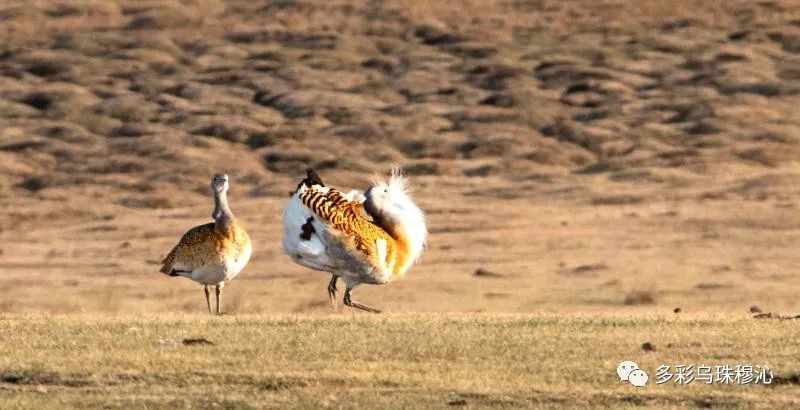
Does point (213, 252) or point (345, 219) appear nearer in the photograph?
point (345, 219)

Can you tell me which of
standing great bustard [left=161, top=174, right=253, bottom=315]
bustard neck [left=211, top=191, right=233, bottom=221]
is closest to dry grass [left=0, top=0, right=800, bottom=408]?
standing great bustard [left=161, top=174, right=253, bottom=315]

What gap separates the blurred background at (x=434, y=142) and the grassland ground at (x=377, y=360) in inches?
289

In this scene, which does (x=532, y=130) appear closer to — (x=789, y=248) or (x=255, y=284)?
(x=789, y=248)

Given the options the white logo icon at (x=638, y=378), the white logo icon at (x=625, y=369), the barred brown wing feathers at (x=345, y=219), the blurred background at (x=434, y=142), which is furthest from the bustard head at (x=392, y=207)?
the white logo icon at (x=638, y=378)

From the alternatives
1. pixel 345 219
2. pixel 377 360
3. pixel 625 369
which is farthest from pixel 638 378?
pixel 345 219

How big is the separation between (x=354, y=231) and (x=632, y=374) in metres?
5.03

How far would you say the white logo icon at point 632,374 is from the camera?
12.4m

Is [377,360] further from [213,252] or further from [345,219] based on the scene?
[213,252]

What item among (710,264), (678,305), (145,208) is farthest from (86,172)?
(678,305)

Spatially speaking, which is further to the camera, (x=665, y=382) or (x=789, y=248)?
(x=789, y=248)

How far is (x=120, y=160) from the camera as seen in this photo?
53156 millimetres

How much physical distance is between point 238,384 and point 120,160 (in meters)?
41.5

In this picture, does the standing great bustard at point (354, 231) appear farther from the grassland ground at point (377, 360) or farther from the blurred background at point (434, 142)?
the blurred background at point (434, 142)

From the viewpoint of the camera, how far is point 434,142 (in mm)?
55562
